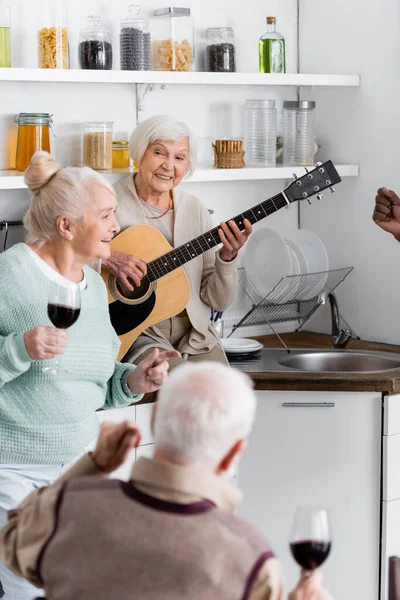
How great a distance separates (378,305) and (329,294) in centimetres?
20

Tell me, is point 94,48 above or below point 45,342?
above

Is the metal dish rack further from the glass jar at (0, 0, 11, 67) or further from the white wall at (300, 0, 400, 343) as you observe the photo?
the glass jar at (0, 0, 11, 67)

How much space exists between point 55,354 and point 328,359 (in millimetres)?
1696

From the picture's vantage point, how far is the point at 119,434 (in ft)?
5.10

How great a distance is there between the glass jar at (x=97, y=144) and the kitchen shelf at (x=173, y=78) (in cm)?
18

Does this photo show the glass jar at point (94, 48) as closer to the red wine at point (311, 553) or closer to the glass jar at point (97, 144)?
the glass jar at point (97, 144)

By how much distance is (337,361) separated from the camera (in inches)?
142

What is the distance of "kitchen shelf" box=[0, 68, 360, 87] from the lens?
3.04m

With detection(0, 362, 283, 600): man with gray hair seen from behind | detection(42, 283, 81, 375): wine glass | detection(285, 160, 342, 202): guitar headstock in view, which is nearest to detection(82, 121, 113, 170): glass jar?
detection(285, 160, 342, 202): guitar headstock

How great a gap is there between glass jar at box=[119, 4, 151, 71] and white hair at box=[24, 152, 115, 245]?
3.71 ft

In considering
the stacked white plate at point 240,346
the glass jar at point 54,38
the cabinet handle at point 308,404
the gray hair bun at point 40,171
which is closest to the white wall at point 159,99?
the glass jar at point 54,38

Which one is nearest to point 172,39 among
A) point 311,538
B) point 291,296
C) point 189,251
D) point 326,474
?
point 189,251

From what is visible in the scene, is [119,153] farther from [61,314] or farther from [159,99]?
[61,314]

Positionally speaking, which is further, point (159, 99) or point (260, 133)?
point (260, 133)
